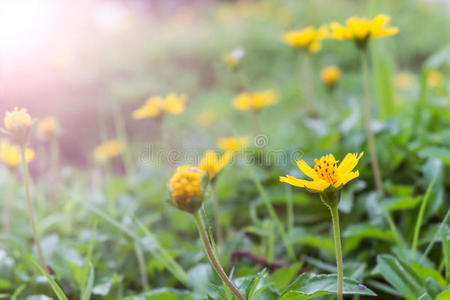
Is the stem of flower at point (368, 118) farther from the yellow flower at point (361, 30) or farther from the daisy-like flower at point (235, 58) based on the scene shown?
the daisy-like flower at point (235, 58)

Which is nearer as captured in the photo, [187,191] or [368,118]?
[187,191]

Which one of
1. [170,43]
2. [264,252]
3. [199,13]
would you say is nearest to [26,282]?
[264,252]

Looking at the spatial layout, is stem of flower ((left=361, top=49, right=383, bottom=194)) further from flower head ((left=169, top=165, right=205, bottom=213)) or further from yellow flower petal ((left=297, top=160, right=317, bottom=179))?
flower head ((left=169, top=165, right=205, bottom=213))

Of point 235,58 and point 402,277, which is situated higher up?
point 235,58

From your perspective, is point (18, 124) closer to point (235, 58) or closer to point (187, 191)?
point (187, 191)

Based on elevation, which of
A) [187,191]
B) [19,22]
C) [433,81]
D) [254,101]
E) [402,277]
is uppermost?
[19,22]

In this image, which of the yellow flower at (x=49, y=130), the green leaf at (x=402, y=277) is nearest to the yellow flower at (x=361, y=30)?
the green leaf at (x=402, y=277)

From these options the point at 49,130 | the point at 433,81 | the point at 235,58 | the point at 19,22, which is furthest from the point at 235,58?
the point at 19,22

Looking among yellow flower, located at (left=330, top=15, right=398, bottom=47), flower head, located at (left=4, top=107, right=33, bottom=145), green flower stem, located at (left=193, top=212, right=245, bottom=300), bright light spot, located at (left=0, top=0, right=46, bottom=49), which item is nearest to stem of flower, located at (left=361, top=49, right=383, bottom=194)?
yellow flower, located at (left=330, top=15, right=398, bottom=47)
